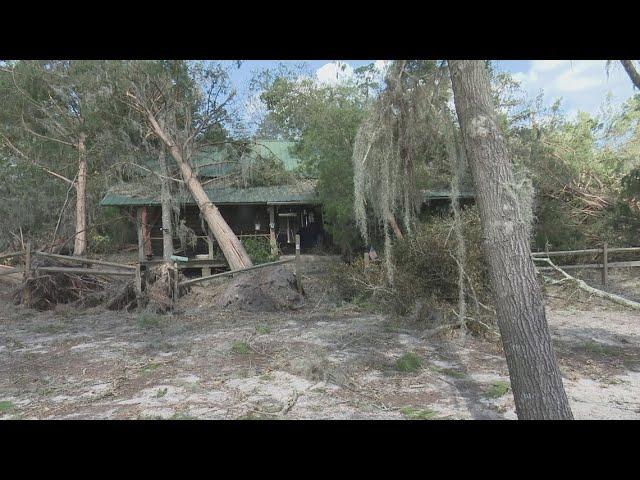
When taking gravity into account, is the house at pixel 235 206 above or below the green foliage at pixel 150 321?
above

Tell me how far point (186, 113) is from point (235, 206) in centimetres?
469

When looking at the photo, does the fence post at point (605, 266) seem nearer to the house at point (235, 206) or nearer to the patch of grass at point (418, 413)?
the house at point (235, 206)

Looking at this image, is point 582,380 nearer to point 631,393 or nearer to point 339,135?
point 631,393

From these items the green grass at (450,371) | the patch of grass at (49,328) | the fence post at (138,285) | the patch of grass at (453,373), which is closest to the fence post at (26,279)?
the patch of grass at (49,328)

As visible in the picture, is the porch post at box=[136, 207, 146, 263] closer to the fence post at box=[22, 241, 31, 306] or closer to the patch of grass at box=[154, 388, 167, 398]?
the fence post at box=[22, 241, 31, 306]

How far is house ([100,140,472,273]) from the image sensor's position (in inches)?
741

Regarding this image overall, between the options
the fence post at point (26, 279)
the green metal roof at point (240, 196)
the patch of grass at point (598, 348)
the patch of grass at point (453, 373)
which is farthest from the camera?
the green metal roof at point (240, 196)

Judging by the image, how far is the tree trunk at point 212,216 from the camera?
16969 millimetres

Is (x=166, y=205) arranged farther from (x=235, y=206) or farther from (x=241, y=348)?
(x=241, y=348)

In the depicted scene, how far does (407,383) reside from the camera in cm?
624

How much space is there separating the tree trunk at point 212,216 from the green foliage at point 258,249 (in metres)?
1.68

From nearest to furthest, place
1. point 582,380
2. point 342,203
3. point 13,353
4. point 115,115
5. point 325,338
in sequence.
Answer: point 582,380, point 13,353, point 325,338, point 342,203, point 115,115

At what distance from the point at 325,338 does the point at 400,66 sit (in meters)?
5.41
